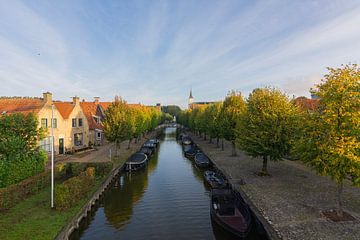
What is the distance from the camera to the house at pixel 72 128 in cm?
3905

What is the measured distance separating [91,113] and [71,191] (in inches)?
1506

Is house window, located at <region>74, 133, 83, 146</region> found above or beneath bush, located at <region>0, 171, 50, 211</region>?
above

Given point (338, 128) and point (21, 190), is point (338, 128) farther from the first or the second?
point (21, 190)

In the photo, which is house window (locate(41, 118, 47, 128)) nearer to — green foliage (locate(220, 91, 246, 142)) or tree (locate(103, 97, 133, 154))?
tree (locate(103, 97, 133, 154))

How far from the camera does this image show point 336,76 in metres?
15.4

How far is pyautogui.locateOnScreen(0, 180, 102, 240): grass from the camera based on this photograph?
13594mm

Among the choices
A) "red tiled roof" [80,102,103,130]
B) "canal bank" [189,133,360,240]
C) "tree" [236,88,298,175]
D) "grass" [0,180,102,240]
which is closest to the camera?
"grass" [0,180,102,240]

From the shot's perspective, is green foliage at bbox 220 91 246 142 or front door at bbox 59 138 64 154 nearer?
green foliage at bbox 220 91 246 142

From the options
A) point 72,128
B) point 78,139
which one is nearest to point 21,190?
point 72,128

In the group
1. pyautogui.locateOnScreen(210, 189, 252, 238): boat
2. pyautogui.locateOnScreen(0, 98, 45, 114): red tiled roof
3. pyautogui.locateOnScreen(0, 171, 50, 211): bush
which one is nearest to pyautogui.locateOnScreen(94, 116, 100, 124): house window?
pyautogui.locateOnScreen(0, 98, 45, 114): red tiled roof

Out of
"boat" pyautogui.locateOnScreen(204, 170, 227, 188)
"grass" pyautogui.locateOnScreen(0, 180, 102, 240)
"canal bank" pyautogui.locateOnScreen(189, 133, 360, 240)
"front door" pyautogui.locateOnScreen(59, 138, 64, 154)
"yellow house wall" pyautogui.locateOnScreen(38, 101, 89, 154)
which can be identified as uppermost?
"yellow house wall" pyautogui.locateOnScreen(38, 101, 89, 154)

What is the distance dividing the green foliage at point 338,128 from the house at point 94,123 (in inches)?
1472

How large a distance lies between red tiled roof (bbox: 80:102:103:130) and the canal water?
20.9m

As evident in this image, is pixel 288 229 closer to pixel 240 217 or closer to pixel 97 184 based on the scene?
pixel 240 217
